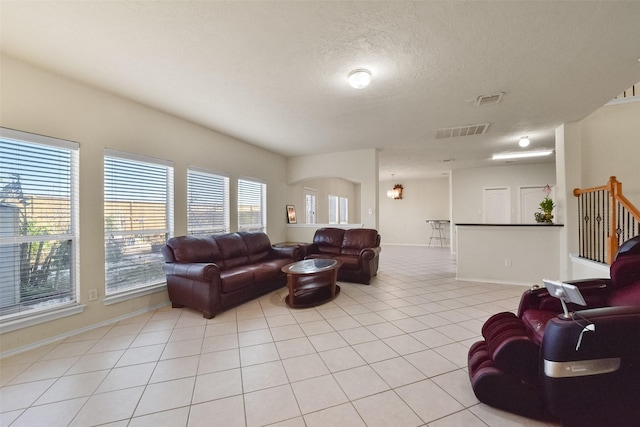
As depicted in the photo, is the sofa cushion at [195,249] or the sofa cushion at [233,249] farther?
the sofa cushion at [233,249]

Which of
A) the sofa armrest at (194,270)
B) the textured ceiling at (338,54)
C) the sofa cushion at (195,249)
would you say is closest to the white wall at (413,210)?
the textured ceiling at (338,54)

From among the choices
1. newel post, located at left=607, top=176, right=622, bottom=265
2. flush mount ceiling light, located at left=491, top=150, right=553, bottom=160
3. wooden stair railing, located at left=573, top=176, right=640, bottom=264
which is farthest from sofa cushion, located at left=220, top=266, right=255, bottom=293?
flush mount ceiling light, located at left=491, top=150, right=553, bottom=160

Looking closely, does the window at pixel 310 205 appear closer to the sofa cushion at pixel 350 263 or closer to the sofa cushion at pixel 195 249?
the sofa cushion at pixel 350 263

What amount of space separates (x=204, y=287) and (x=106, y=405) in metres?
1.43

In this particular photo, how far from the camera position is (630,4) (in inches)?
67.7

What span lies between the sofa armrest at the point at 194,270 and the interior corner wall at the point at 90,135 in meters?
0.47

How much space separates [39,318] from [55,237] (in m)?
0.77

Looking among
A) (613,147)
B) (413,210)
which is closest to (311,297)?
(613,147)

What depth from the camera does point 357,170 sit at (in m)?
5.39

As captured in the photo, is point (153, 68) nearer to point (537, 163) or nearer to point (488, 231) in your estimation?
point (488, 231)

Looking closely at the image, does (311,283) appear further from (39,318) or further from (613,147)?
(613,147)

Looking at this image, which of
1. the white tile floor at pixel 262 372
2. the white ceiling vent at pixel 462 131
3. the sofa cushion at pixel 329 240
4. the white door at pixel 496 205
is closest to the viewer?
the white tile floor at pixel 262 372

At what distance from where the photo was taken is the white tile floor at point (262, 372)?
1535 mm

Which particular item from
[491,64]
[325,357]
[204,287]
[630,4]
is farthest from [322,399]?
[630,4]
